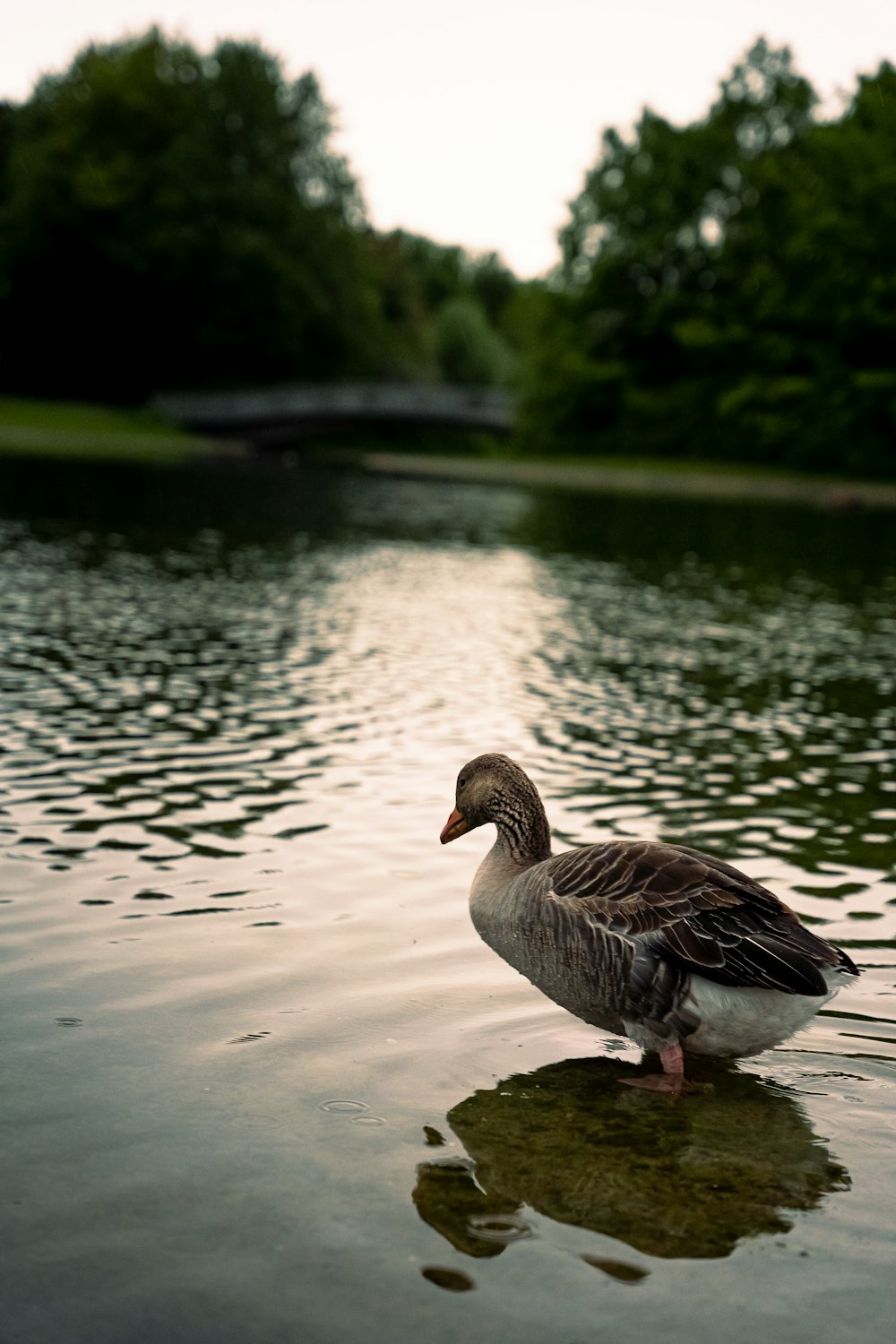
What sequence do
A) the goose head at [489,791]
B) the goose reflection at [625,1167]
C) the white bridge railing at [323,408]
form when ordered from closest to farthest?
the goose reflection at [625,1167] < the goose head at [489,791] < the white bridge railing at [323,408]

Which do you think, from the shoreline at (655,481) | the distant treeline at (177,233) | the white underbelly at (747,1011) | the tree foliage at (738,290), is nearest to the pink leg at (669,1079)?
the white underbelly at (747,1011)

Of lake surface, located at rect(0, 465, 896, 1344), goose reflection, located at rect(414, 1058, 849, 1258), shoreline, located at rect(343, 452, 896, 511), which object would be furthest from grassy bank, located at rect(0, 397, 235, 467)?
goose reflection, located at rect(414, 1058, 849, 1258)

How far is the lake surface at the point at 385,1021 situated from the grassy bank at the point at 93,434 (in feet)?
165

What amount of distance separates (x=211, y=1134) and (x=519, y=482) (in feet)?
220

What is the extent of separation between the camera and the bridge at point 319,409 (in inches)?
3211

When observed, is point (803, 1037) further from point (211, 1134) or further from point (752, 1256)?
point (211, 1134)

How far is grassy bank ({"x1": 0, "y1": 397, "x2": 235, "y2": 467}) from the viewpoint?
6850cm

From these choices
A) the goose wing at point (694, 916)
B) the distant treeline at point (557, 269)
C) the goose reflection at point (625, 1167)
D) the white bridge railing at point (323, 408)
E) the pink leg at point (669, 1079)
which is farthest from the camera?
the white bridge railing at point (323, 408)

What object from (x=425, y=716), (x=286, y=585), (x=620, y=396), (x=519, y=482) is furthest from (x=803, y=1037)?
(x=620, y=396)

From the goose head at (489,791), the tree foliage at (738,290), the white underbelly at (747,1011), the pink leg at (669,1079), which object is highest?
the tree foliage at (738,290)

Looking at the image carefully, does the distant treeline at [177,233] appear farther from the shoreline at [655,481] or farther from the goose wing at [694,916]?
the goose wing at [694,916]

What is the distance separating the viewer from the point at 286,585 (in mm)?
25141

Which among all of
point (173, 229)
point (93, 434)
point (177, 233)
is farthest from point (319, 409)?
point (173, 229)

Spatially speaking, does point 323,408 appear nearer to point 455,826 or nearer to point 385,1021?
point 455,826
